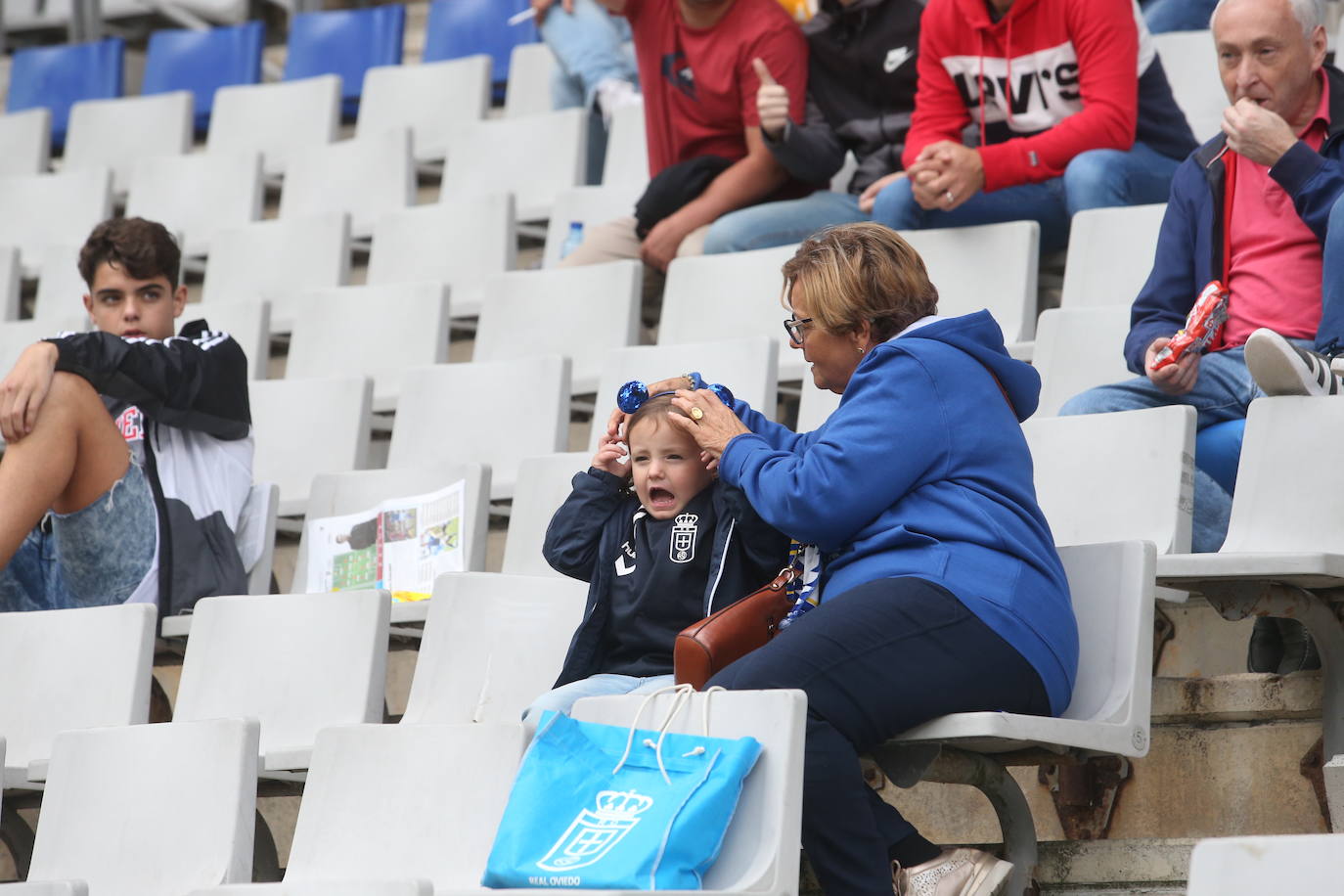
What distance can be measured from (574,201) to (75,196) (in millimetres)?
1745

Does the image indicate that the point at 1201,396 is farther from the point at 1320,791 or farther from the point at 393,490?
the point at 393,490

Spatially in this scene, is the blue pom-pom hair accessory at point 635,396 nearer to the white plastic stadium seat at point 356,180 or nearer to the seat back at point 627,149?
the seat back at point 627,149

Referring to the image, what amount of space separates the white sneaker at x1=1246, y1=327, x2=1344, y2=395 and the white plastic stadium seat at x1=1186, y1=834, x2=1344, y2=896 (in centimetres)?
103

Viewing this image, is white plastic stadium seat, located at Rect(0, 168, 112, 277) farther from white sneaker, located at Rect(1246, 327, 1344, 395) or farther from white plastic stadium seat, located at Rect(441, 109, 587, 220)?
white sneaker, located at Rect(1246, 327, 1344, 395)

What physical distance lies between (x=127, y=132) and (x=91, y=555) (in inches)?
124

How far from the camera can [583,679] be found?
2.21m

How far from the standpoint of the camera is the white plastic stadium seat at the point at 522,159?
4605 mm

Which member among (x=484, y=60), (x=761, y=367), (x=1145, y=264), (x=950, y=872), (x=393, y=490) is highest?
(x=484, y=60)

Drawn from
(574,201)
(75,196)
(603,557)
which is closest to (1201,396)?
(603,557)

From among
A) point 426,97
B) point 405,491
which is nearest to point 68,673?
point 405,491

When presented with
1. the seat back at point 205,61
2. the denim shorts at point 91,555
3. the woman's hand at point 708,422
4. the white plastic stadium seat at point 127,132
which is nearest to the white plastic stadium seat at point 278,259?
the white plastic stadium seat at point 127,132

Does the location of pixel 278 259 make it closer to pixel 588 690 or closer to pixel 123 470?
pixel 123 470

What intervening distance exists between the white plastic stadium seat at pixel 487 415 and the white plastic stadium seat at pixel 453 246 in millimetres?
671

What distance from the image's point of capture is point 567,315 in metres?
3.66
